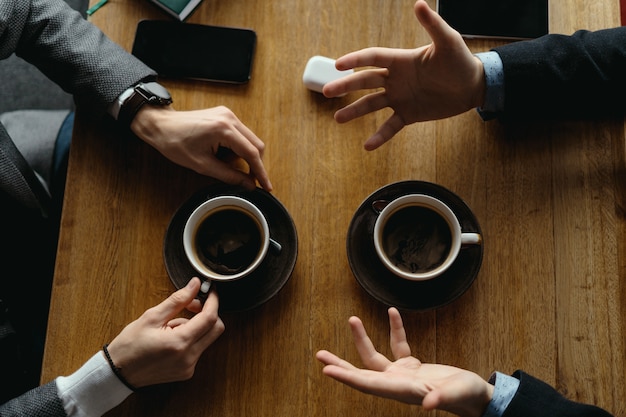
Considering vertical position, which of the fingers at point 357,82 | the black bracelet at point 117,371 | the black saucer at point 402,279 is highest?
the fingers at point 357,82

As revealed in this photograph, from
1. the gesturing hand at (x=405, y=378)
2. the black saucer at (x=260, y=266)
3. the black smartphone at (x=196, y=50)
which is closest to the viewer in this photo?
the gesturing hand at (x=405, y=378)

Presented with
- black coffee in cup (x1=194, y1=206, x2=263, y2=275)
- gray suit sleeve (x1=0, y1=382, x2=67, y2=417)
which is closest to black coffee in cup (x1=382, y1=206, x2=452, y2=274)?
black coffee in cup (x1=194, y1=206, x2=263, y2=275)

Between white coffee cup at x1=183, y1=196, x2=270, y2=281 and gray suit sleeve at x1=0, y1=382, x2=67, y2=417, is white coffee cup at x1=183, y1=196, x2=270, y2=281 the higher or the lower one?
the higher one

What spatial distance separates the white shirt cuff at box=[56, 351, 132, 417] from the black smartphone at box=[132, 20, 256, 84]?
0.56 m

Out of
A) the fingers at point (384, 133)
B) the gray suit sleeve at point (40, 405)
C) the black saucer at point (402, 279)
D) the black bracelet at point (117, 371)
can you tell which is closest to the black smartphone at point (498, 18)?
the fingers at point (384, 133)

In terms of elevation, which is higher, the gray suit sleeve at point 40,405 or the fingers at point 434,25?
the fingers at point 434,25

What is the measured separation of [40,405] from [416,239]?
2.29 ft

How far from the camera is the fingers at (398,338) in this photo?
34.1 inches

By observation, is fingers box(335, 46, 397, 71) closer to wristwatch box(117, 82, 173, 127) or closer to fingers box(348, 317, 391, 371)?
wristwatch box(117, 82, 173, 127)

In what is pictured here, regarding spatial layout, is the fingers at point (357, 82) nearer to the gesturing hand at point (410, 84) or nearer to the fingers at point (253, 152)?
the gesturing hand at point (410, 84)

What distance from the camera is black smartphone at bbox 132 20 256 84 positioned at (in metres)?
1.00

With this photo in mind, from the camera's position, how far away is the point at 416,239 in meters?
0.89

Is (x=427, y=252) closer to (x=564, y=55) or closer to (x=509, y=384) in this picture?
(x=509, y=384)

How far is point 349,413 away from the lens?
35.5 inches
